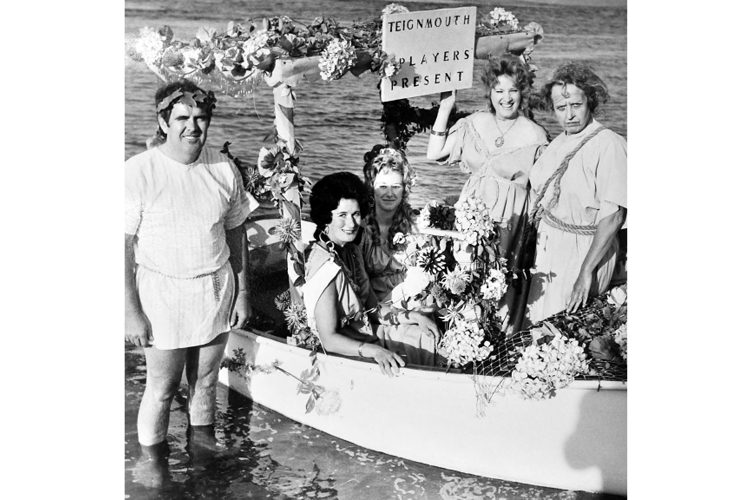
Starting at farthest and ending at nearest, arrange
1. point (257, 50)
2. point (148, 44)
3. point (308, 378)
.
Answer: point (308, 378), point (257, 50), point (148, 44)

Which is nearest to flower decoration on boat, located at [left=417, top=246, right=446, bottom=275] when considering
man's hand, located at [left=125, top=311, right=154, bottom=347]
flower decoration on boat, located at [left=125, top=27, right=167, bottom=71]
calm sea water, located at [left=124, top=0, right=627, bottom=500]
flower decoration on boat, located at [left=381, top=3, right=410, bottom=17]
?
calm sea water, located at [left=124, top=0, right=627, bottom=500]

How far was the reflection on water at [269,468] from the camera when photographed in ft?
12.6

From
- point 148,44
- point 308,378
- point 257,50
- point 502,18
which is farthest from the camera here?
point 502,18

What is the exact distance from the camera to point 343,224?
13.0 feet

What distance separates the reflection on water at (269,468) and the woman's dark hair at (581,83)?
5.54ft

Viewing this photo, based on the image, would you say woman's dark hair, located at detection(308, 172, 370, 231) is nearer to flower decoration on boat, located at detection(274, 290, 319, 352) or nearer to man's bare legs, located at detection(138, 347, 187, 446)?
flower decoration on boat, located at detection(274, 290, 319, 352)

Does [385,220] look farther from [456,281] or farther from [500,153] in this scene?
[500,153]

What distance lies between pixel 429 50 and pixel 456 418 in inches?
62.3

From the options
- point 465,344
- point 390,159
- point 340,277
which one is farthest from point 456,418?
point 390,159

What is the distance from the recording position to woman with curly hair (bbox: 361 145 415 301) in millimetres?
4023

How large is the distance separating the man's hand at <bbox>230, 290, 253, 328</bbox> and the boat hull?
39mm

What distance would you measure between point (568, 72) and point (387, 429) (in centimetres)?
175

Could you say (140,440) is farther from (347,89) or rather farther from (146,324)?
(347,89)

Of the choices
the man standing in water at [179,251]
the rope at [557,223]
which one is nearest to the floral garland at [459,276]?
the rope at [557,223]
